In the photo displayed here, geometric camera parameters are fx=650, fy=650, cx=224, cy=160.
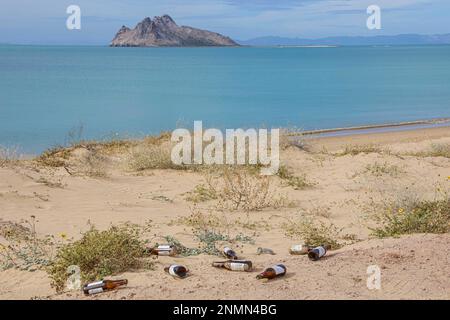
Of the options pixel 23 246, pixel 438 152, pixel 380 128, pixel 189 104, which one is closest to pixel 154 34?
pixel 189 104

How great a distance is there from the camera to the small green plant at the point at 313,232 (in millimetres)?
7406

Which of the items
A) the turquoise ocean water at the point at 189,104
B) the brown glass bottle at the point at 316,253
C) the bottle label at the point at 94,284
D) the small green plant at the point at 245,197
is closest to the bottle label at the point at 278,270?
the brown glass bottle at the point at 316,253

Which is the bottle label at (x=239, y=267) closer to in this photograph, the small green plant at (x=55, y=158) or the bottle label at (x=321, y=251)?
the bottle label at (x=321, y=251)

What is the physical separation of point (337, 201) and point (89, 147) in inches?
239

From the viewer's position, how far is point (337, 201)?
1062 centimetres

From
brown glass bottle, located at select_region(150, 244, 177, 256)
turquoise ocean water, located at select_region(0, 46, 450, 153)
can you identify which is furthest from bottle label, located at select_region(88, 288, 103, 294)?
turquoise ocean water, located at select_region(0, 46, 450, 153)

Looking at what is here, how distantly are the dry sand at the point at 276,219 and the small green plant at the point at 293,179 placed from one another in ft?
0.51

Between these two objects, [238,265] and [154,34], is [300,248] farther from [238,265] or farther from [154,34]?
[154,34]

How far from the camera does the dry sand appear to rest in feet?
18.2

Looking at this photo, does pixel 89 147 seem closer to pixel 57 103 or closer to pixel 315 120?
pixel 315 120

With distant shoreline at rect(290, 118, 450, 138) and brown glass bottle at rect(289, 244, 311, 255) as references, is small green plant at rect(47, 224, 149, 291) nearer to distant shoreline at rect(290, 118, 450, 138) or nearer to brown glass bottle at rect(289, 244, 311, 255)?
brown glass bottle at rect(289, 244, 311, 255)

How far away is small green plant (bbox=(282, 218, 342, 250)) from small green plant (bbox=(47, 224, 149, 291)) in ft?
6.68
